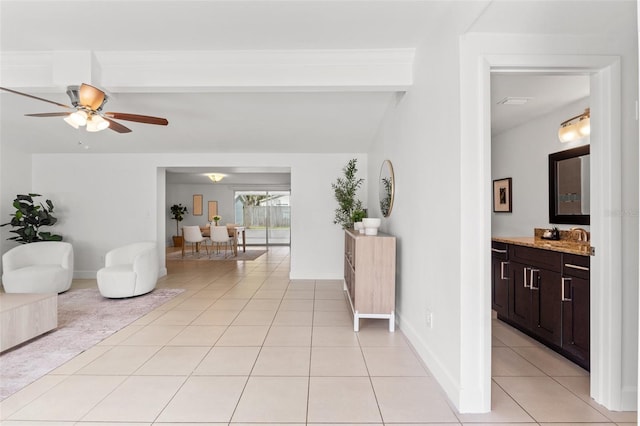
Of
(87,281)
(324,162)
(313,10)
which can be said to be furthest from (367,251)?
(87,281)

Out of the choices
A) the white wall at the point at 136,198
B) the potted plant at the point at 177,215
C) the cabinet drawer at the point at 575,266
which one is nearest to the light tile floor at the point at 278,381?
the cabinet drawer at the point at 575,266

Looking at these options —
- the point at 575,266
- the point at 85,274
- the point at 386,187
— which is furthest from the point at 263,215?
the point at 575,266

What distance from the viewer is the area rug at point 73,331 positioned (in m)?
2.50

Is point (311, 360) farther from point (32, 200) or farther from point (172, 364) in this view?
point (32, 200)

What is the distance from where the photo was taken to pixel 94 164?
6.10 metres

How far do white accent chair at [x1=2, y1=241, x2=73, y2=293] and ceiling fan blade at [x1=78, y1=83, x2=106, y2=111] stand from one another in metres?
2.94

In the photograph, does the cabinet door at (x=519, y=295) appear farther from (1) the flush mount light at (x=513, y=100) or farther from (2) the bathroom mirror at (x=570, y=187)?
(1) the flush mount light at (x=513, y=100)

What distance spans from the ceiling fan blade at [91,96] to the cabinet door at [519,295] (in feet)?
13.3

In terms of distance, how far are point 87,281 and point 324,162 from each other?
4643 mm

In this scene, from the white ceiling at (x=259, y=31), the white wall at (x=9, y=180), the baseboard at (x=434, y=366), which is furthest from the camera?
the white wall at (x=9, y=180)

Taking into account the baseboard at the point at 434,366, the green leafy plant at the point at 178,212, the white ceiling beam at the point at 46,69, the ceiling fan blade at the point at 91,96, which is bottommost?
the baseboard at the point at 434,366

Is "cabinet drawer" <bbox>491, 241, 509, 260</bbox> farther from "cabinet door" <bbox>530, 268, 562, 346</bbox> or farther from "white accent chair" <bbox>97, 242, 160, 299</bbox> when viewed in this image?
"white accent chair" <bbox>97, 242, 160, 299</bbox>

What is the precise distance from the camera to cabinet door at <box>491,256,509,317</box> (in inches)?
135

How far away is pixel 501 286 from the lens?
11.6 ft
